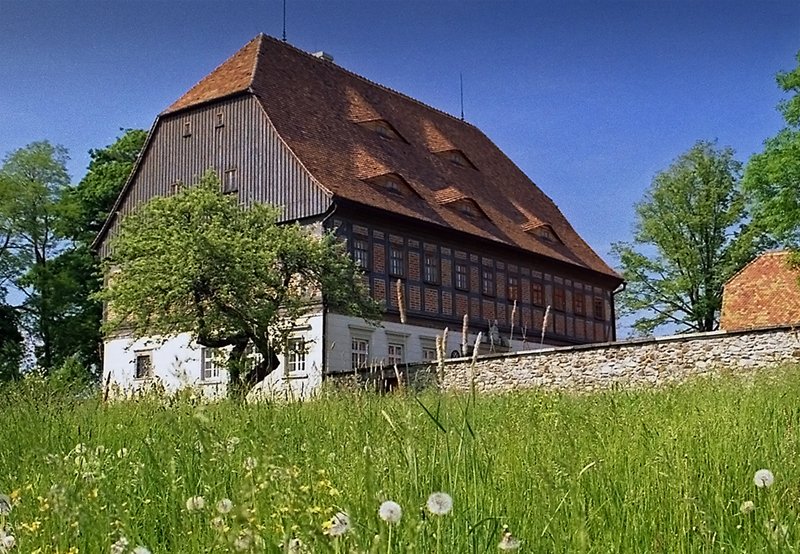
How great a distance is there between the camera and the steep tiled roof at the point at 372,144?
31312 millimetres

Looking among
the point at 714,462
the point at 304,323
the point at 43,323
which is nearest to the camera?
the point at 714,462

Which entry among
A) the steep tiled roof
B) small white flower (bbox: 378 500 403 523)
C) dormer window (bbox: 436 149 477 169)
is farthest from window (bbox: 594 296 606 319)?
small white flower (bbox: 378 500 403 523)

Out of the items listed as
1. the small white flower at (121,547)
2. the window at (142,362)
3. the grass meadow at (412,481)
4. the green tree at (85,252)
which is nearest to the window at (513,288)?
the window at (142,362)

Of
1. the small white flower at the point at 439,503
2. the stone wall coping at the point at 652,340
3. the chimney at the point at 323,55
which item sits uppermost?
the chimney at the point at 323,55

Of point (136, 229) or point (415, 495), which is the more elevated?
point (136, 229)

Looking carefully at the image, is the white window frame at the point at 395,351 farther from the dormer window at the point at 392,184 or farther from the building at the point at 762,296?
the building at the point at 762,296

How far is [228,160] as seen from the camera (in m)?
31.7

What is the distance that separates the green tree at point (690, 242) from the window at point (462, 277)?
16.2 meters

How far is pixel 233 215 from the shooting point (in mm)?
24531

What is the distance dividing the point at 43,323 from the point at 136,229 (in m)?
15.3

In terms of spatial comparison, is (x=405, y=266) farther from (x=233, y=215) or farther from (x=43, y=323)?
(x=43, y=323)

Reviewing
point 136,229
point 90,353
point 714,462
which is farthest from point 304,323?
point 714,462

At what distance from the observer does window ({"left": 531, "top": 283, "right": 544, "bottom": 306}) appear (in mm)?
37469

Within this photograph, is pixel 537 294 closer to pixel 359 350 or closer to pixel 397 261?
pixel 397 261
